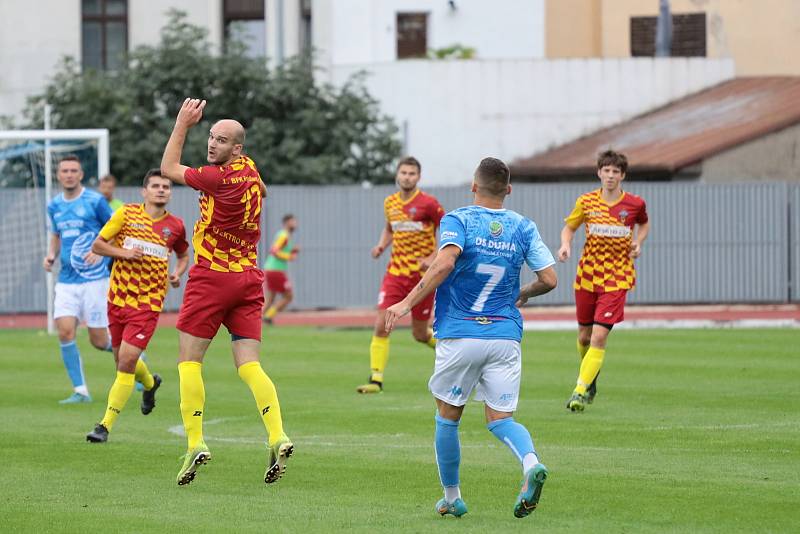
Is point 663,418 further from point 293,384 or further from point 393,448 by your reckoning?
point 293,384

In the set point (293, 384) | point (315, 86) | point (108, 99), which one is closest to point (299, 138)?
point (315, 86)

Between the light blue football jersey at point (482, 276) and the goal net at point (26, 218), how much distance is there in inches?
817

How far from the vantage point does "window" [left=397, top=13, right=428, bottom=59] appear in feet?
148

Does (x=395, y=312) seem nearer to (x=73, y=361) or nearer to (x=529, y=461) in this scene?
(x=529, y=461)

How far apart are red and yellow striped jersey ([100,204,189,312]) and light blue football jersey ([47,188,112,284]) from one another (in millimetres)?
2434

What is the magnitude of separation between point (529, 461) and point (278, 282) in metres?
21.6

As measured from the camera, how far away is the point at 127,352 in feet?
40.4

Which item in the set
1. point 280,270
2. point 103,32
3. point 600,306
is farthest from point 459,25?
point 600,306

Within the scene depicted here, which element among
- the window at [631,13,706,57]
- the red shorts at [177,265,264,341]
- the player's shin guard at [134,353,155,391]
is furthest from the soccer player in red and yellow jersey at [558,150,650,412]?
the window at [631,13,706,57]

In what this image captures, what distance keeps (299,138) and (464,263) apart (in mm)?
29563

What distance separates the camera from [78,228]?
1541 cm

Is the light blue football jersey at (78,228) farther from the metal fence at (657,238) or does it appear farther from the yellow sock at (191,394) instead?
the metal fence at (657,238)

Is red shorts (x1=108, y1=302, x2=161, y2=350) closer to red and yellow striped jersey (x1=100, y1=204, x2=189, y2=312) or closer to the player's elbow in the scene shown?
red and yellow striped jersey (x1=100, y1=204, x2=189, y2=312)

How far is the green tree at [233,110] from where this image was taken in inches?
1444
